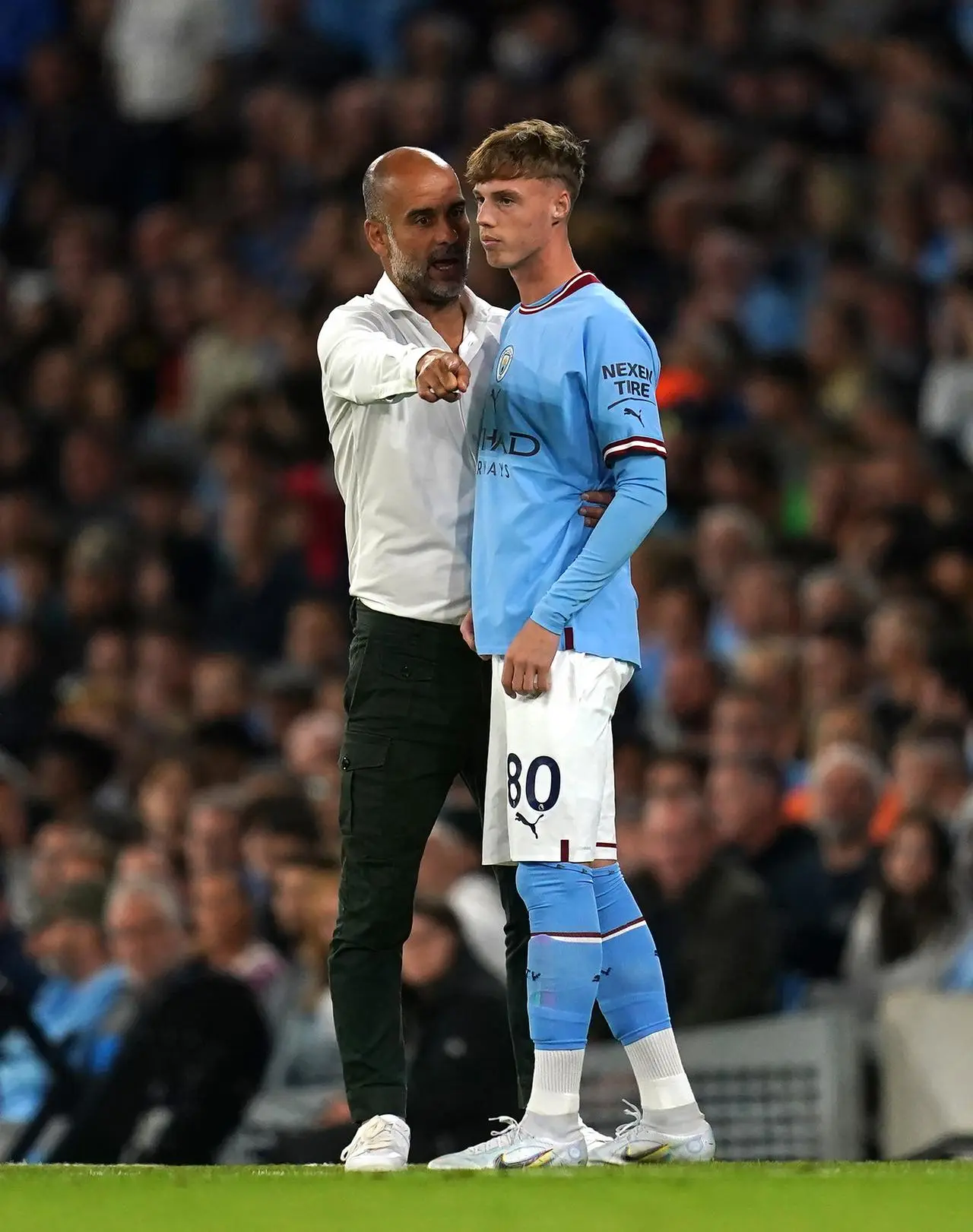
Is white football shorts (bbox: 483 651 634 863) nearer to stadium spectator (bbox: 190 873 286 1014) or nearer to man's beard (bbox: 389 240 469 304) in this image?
man's beard (bbox: 389 240 469 304)

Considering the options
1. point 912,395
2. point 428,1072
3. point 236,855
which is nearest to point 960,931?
point 428,1072

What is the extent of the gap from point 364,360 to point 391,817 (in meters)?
0.96

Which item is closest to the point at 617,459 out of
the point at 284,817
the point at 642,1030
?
the point at 642,1030

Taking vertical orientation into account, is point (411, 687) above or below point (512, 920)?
above

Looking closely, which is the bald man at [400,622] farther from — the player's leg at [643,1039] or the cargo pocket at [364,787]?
the player's leg at [643,1039]

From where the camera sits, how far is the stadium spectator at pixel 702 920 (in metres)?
7.39

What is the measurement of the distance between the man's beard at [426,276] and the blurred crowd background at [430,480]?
238cm

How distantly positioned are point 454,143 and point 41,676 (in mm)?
3972

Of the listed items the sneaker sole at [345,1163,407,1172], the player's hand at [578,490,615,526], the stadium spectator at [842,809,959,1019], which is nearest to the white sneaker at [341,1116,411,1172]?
the sneaker sole at [345,1163,407,1172]

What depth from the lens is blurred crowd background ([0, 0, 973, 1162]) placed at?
7.51 meters

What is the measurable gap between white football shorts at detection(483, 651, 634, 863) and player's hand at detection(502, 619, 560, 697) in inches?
1.0

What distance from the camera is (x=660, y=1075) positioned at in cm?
474

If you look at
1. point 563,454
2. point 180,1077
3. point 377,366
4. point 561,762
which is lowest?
point 180,1077

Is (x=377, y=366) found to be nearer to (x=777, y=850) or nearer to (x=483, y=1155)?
(x=483, y=1155)
